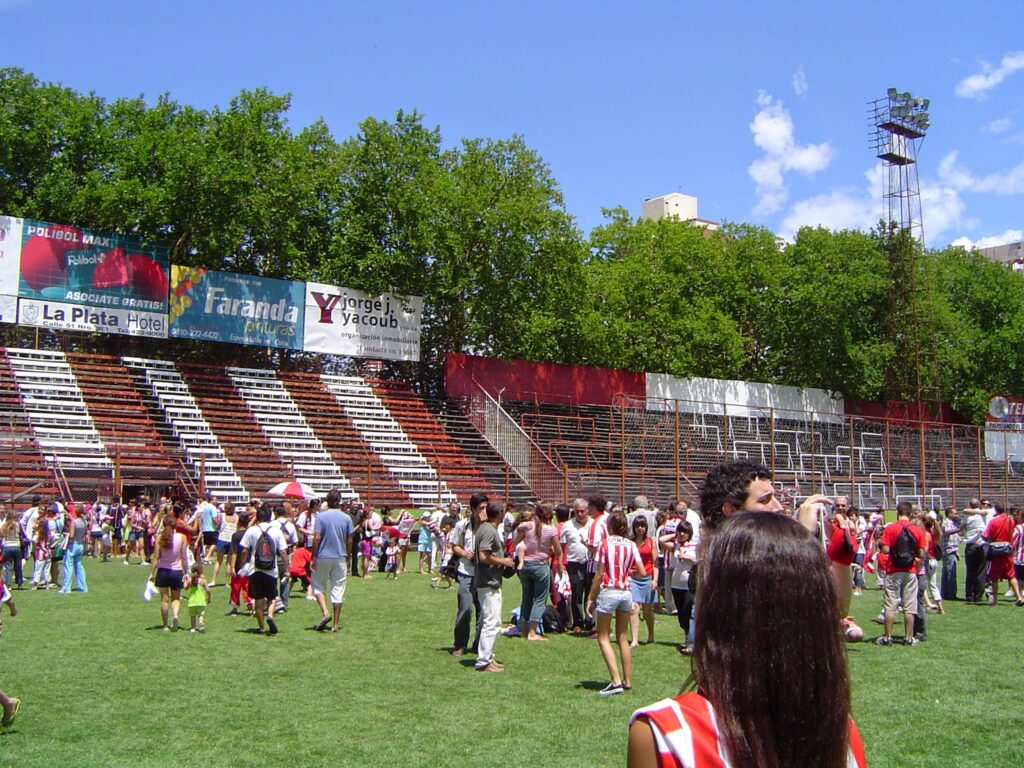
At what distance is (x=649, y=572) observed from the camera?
13.6 m

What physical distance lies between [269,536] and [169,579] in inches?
55.5

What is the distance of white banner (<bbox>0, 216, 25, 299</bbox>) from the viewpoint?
1204 inches

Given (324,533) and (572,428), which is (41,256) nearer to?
(572,428)

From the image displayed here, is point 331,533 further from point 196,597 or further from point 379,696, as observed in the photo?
point 379,696

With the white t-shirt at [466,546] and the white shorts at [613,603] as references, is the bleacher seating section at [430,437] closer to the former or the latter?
the white t-shirt at [466,546]

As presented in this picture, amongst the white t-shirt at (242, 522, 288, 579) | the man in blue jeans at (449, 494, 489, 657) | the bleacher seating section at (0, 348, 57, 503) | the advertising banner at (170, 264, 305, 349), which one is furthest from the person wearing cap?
the advertising banner at (170, 264, 305, 349)

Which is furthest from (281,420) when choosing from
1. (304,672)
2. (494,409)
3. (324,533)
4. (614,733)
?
(614,733)

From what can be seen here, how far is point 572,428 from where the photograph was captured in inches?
1508

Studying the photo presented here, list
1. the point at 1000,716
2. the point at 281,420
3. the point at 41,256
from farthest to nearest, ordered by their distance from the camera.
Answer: the point at 281,420, the point at 41,256, the point at 1000,716

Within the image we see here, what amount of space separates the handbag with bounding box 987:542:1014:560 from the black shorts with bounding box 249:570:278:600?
12549mm

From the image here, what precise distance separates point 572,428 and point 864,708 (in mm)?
29319

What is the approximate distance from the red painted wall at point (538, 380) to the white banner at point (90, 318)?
36.1 feet

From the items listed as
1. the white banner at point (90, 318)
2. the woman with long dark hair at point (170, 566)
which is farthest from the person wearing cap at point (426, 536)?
the white banner at point (90, 318)

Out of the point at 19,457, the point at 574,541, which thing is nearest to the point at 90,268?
the point at 19,457
